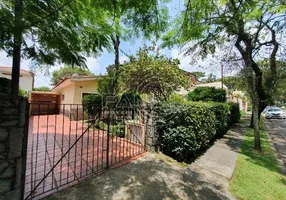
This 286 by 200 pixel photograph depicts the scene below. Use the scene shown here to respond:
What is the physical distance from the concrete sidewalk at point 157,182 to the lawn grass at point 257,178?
24cm

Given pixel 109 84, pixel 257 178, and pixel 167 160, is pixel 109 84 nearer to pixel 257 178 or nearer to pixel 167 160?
pixel 167 160

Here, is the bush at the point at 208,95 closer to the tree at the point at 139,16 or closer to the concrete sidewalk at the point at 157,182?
the concrete sidewalk at the point at 157,182

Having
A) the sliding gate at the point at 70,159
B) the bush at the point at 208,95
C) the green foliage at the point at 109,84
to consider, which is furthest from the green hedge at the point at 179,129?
the bush at the point at 208,95

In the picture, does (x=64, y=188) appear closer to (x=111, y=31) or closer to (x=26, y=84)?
(x=111, y=31)

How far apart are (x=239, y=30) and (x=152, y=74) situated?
16.3 ft

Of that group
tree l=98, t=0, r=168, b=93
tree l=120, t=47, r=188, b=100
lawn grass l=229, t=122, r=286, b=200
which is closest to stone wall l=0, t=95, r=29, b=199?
tree l=98, t=0, r=168, b=93

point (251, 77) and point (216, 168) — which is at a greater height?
point (251, 77)

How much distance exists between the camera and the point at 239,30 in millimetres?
7543

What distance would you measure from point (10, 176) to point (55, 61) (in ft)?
7.15

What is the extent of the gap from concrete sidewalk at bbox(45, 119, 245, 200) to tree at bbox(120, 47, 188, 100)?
570 centimetres

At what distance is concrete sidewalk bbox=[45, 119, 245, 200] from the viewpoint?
3.11m

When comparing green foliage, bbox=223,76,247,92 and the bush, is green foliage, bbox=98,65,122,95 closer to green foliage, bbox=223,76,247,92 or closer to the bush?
green foliage, bbox=223,76,247,92

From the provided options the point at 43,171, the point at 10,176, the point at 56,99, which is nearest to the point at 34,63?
the point at 10,176

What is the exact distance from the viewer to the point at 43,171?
375 cm
